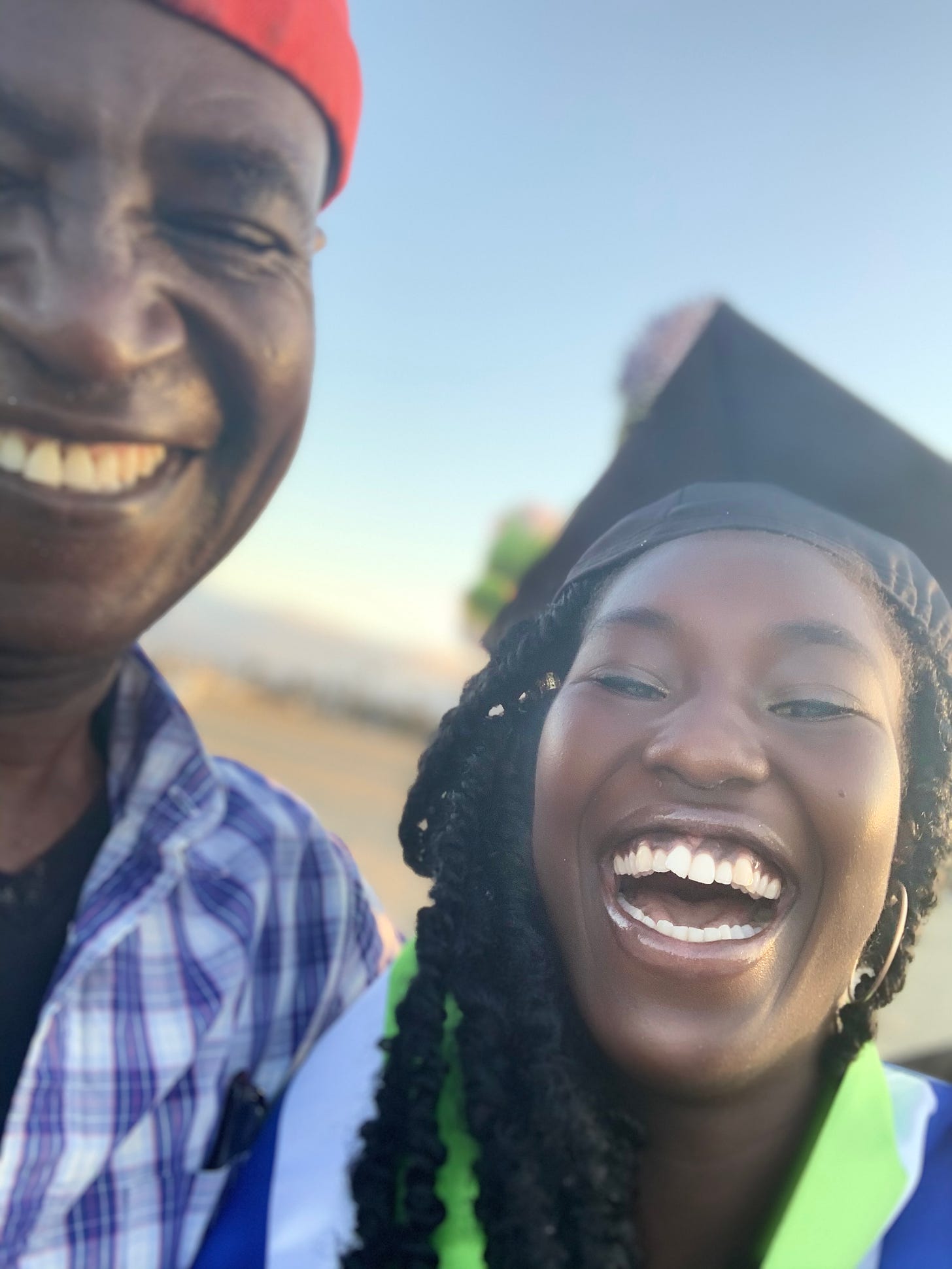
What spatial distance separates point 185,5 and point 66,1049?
1421mm

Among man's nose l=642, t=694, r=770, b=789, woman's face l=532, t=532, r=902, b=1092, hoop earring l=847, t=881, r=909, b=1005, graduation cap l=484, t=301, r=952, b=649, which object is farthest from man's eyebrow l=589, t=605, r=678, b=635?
hoop earring l=847, t=881, r=909, b=1005

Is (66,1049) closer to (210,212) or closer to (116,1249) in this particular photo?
(116,1249)

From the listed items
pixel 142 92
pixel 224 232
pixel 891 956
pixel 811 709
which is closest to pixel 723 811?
pixel 811 709

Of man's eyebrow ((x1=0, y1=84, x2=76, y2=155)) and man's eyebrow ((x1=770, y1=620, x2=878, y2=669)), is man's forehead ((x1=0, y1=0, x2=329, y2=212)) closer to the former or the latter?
man's eyebrow ((x1=0, y1=84, x2=76, y2=155))

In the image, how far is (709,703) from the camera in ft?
3.99

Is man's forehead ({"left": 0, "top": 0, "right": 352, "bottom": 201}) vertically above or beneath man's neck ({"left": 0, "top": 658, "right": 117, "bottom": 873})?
above

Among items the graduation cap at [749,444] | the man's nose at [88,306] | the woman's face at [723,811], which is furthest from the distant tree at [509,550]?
the man's nose at [88,306]

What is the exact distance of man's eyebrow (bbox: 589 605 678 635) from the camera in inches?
50.1

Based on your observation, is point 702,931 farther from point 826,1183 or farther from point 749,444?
point 749,444

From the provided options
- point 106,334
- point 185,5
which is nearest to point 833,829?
point 106,334

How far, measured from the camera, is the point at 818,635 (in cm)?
125

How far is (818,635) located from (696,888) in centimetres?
35

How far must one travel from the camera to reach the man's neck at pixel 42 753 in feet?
4.94

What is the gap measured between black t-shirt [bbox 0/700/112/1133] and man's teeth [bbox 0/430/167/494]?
0.62 metres
